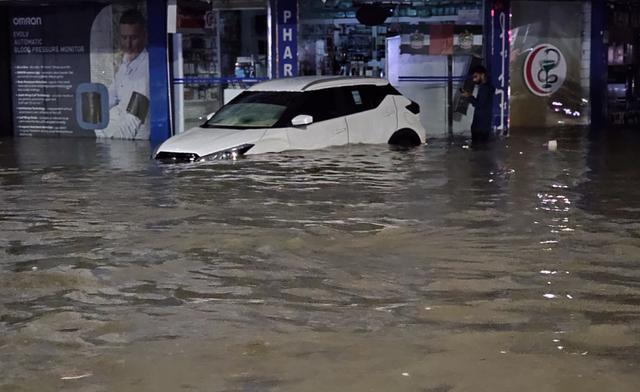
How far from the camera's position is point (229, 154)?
582 inches

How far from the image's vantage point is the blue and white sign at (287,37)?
71.0ft

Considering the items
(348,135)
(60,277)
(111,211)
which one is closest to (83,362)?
(60,277)

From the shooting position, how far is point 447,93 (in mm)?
22625

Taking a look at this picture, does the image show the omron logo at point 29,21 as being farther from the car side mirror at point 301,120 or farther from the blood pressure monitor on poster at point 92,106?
the car side mirror at point 301,120

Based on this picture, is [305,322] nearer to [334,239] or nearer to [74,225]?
[334,239]

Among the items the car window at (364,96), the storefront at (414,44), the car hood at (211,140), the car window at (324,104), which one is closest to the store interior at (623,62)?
the storefront at (414,44)

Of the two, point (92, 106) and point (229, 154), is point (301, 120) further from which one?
point (92, 106)

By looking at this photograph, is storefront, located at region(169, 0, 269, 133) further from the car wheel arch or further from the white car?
the car wheel arch

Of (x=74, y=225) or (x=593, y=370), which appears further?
(x=74, y=225)

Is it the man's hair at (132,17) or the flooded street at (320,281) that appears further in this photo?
the man's hair at (132,17)

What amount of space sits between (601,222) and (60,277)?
5175 mm

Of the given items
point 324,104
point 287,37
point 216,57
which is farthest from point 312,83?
point 216,57

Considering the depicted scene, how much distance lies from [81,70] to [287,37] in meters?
4.97

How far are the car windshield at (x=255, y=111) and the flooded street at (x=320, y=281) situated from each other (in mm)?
1590
